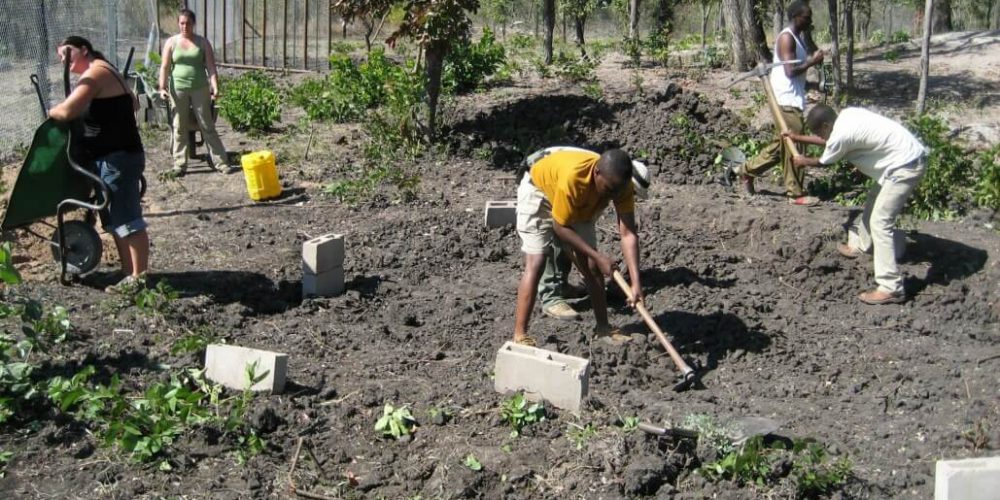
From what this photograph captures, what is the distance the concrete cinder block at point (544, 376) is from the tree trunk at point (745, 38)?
896 cm

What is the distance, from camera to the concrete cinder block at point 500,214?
880cm

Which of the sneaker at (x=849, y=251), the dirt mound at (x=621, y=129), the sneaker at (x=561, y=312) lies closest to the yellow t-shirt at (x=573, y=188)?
the sneaker at (x=561, y=312)

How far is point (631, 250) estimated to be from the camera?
5.98 meters

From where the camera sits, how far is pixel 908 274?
7.68 m

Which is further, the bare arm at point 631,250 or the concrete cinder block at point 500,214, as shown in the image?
the concrete cinder block at point 500,214

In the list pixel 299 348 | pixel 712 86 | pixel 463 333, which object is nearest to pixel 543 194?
pixel 463 333

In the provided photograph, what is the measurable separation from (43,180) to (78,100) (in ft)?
2.04

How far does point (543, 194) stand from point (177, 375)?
95.6 inches

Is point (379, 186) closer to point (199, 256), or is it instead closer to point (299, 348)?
point (199, 256)

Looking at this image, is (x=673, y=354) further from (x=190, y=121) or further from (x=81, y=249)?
(x=190, y=121)

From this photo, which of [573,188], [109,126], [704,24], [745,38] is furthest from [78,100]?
[704,24]

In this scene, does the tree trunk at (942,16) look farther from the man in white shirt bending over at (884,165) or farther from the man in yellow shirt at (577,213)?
the man in yellow shirt at (577,213)

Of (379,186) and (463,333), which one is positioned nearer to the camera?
(463,333)

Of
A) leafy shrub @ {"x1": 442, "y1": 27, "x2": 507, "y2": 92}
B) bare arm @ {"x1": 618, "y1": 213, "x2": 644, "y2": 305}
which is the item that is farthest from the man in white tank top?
leafy shrub @ {"x1": 442, "y1": 27, "x2": 507, "y2": 92}
